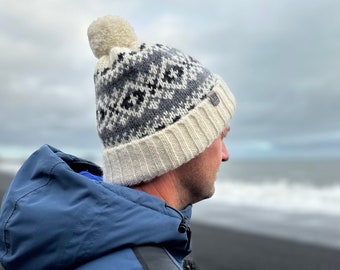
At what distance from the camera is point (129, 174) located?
205 centimetres

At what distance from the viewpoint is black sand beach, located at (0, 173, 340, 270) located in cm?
945

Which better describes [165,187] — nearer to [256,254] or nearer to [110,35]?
[110,35]

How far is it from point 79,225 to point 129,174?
486 mm

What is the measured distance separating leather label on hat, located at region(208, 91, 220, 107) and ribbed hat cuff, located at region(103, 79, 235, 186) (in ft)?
0.12

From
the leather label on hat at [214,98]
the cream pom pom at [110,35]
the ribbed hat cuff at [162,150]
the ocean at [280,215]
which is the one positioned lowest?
the ocean at [280,215]

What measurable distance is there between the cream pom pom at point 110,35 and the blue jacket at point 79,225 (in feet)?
2.27

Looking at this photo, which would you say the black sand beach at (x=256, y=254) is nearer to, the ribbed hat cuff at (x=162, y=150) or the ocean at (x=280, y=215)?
the ocean at (x=280, y=215)

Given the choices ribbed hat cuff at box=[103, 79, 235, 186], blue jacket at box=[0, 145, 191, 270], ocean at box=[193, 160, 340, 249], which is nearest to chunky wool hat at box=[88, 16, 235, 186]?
ribbed hat cuff at box=[103, 79, 235, 186]

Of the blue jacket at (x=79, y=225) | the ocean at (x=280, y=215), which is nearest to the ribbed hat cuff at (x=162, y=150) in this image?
the blue jacket at (x=79, y=225)

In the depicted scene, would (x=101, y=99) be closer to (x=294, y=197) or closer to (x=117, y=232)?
(x=117, y=232)

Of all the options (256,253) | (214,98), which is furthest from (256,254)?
(214,98)

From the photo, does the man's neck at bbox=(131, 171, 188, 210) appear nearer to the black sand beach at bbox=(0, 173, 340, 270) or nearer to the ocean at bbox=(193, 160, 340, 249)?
the black sand beach at bbox=(0, 173, 340, 270)

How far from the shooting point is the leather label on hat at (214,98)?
219 cm

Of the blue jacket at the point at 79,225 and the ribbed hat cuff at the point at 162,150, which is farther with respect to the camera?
the ribbed hat cuff at the point at 162,150
